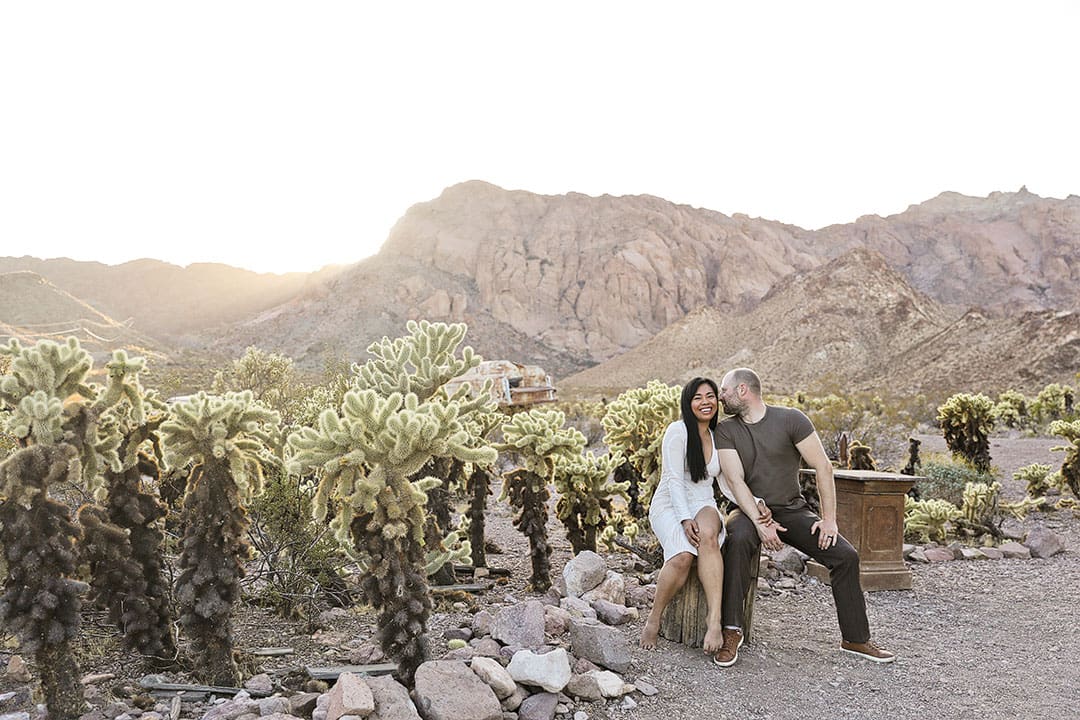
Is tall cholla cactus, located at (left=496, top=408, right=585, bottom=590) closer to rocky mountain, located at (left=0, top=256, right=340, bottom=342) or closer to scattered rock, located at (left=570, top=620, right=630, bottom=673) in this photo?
scattered rock, located at (left=570, top=620, right=630, bottom=673)

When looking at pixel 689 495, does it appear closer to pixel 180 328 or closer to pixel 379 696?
pixel 379 696

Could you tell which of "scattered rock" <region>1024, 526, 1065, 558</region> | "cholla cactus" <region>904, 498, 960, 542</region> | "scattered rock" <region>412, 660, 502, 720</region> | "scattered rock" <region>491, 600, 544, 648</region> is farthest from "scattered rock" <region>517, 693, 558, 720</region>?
"scattered rock" <region>1024, 526, 1065, 558</region>

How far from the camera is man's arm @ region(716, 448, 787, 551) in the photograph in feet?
15.3

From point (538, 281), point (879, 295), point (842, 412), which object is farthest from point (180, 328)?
point (842, 412)

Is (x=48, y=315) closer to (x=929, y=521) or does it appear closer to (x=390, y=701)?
(x=929, y=521)

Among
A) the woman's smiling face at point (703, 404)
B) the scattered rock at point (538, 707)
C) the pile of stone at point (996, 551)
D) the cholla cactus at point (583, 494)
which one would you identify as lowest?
the scattered rock at point (538, 707)

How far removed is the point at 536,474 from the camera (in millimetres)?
6414

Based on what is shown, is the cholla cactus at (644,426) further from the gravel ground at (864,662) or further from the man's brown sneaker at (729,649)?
the man's brown sneaker at (729,649)

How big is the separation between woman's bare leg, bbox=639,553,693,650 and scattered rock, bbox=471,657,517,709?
46.0 inches

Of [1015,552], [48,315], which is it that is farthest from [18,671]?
[48,315]

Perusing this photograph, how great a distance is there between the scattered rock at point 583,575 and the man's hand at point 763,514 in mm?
1404

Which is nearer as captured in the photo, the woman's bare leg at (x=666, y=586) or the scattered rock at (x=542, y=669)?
the scattered rock at (x=542, y=669)

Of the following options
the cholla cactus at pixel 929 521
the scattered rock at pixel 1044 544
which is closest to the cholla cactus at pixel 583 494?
the cholla cactus at pixel 929 521

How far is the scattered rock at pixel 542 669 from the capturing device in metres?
3.98
